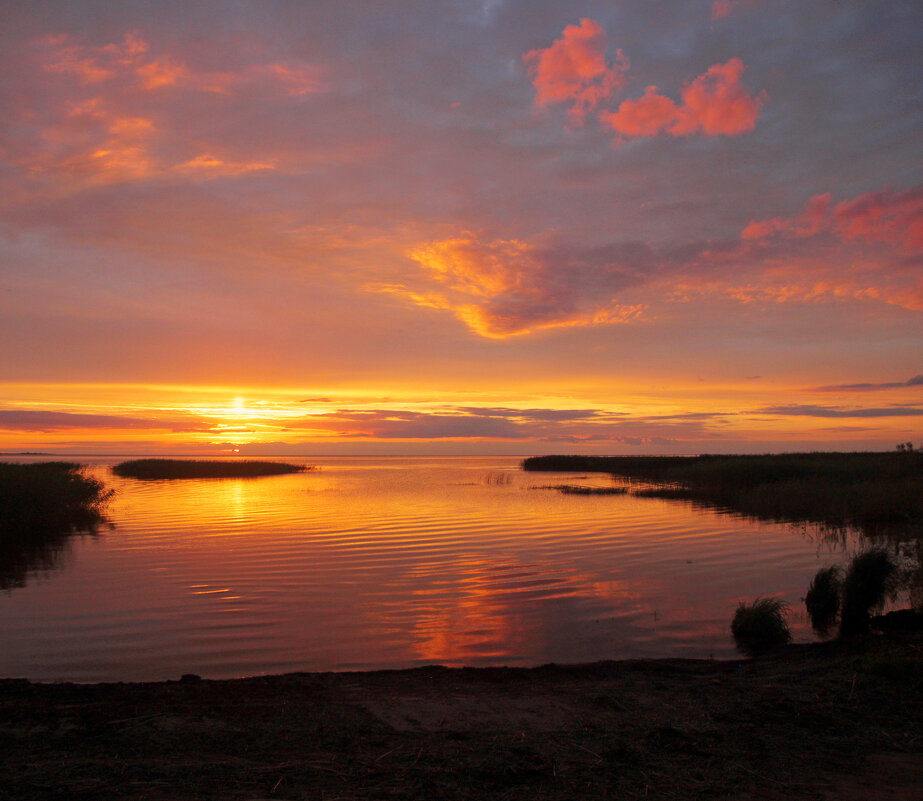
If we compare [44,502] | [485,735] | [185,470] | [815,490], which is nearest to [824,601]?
[485,735]

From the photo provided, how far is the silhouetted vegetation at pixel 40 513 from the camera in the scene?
22.2 metres

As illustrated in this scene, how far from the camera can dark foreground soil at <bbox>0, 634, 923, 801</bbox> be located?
5738mm

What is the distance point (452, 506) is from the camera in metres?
37.9

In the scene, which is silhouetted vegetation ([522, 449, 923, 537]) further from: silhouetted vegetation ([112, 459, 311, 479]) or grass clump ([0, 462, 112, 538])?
silhouetted vegetation ([112, 459, 311, 479])

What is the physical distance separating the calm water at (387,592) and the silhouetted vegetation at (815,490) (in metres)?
4.34

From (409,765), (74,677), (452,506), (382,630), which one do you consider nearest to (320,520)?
(452,506)

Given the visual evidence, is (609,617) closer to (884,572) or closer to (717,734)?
(884,572)

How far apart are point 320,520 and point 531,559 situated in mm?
13583

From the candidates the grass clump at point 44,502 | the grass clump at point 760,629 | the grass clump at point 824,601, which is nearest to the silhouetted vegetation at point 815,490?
the grass clump at point 824,601

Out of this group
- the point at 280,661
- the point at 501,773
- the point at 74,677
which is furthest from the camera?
the point at 280,661

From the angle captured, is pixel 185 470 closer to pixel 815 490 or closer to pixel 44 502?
pixel 44 502

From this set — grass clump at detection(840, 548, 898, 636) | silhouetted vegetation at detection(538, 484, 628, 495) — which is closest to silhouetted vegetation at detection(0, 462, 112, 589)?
grass clump at detection(840, 548, 898, 636)

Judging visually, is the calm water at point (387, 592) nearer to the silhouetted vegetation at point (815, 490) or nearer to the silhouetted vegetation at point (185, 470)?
the silhouetted vegetation at point (815, 490)

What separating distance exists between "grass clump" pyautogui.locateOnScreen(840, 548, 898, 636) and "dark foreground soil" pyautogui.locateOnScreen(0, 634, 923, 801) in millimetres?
3033
